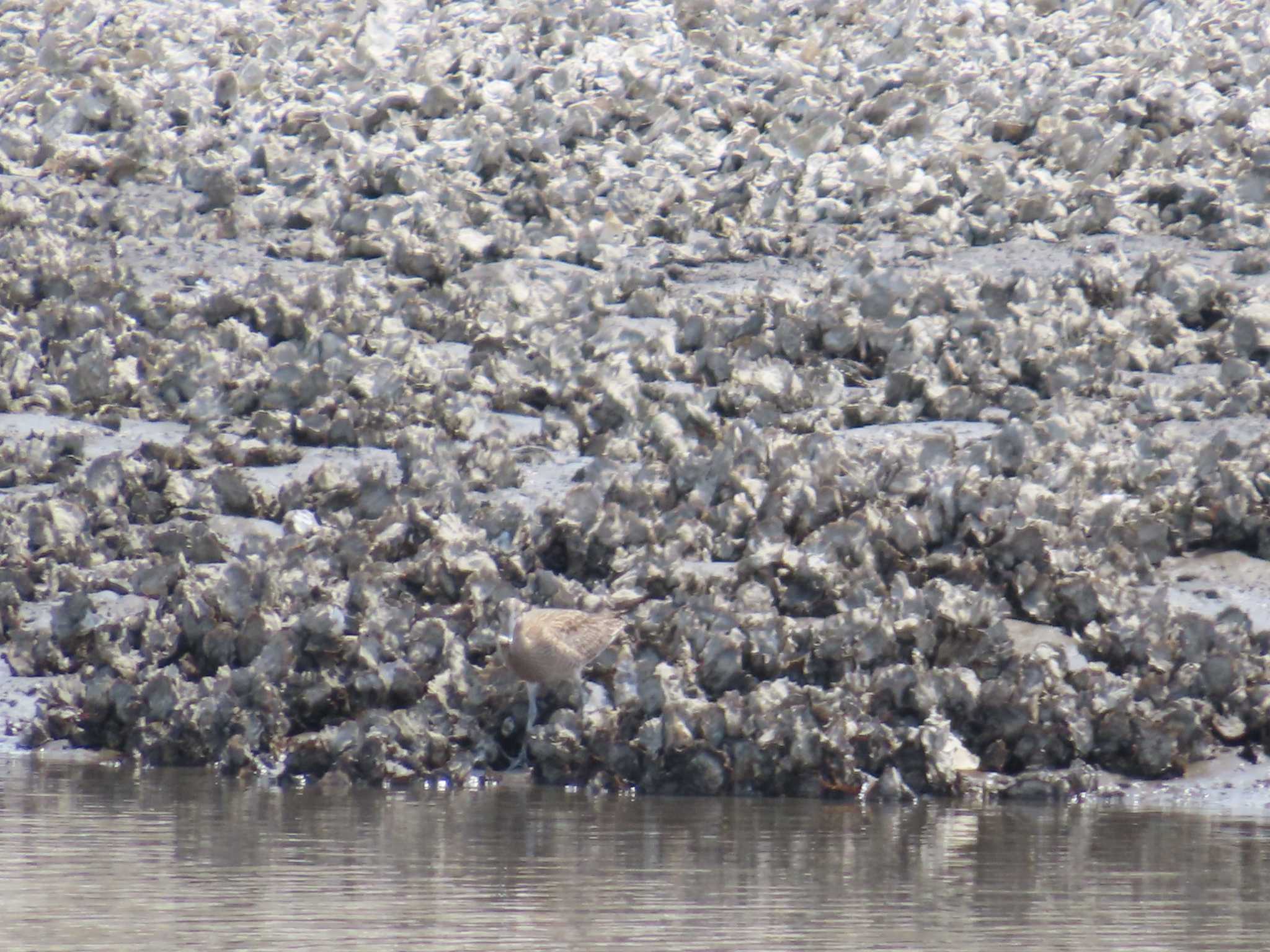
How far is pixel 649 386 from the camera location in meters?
13.5

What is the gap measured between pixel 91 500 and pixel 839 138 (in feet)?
26.1

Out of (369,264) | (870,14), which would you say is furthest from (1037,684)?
(870,14)

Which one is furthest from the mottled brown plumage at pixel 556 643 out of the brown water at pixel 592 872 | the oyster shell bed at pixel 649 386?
the brown water at pixel 592 872

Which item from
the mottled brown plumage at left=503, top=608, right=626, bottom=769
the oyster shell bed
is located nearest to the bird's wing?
the mottled brown plumage at left=503, top=608, right=626, bottom=769

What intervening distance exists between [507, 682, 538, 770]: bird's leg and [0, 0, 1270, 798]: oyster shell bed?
8 centimetres

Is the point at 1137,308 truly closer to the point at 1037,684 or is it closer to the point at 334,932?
the point at 1037,684

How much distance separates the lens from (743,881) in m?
7.66

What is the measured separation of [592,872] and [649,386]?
6.02 metres

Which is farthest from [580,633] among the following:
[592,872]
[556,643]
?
[592,872]

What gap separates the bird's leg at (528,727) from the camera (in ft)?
32.5

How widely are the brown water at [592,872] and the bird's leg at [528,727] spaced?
35 cm

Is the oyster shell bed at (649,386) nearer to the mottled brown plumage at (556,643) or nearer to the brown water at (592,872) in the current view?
the mottled brown plumage at (556,643)

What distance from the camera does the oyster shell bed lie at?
10.0m

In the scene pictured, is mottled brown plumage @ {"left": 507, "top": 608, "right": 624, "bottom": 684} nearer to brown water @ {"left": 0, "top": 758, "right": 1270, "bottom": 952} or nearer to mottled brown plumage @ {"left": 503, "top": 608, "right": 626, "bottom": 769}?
mottled brown plumage @ {"left": 503, "top": 608, "right": 626, "bottom": 769}
